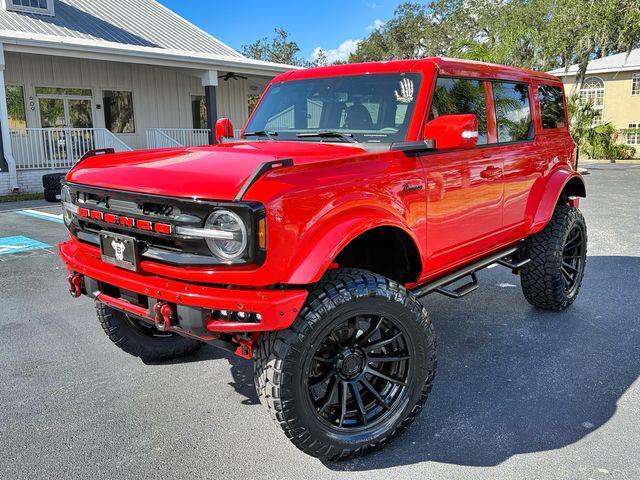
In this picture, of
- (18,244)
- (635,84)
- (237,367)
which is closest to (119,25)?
(18,244)

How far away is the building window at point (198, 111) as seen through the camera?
20312mm

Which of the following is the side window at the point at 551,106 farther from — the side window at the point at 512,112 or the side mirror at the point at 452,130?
the side mirror at the point at 452,130

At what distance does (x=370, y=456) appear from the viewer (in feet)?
8.84

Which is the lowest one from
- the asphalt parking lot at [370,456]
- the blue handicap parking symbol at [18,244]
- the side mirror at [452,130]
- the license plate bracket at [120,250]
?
the blue handicap parking symbol at [18,244]

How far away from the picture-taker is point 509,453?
267 cm

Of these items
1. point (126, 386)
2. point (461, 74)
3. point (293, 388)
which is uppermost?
point (461, 74)

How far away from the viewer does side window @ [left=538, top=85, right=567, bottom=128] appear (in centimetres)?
467

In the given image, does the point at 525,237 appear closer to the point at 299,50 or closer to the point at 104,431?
the point at 104,431

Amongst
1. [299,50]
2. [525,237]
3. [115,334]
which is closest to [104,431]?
[115,334]

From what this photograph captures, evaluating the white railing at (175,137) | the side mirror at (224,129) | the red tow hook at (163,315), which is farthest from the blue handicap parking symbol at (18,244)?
the white railing at (175,137)

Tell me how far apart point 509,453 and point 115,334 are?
8.21 ft

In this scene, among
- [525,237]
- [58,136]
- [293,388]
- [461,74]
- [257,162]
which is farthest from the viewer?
[58,136]

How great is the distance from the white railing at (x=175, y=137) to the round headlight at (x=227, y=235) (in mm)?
16466

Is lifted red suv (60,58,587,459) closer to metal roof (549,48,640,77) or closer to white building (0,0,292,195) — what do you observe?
white building (0,0,292,195)
